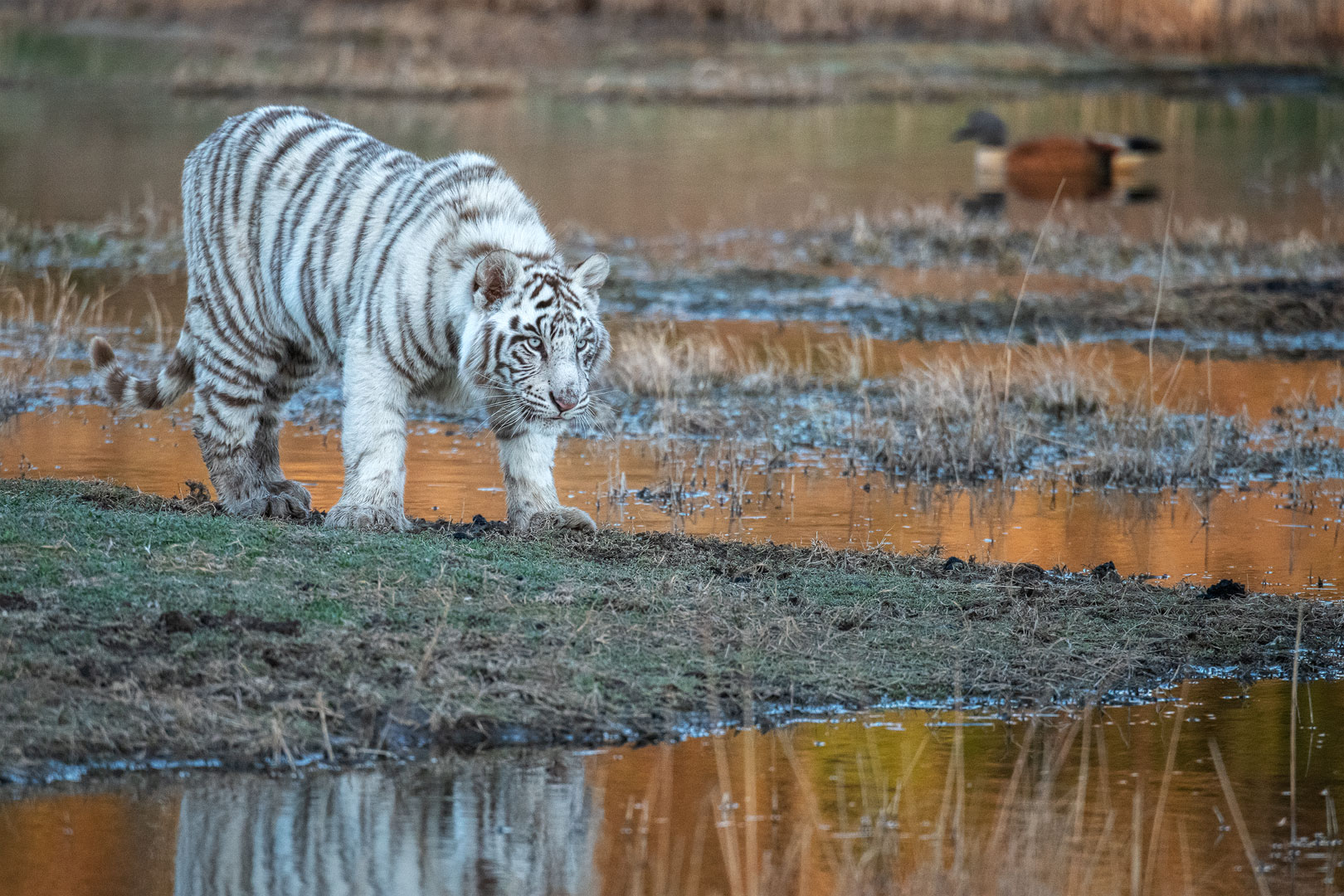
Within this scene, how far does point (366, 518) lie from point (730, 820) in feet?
9.06

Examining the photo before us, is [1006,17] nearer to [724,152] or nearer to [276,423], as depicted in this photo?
[724,152]

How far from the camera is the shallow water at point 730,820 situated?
4691 mm

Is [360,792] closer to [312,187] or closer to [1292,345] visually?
[312,187]

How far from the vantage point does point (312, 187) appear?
26.1ft

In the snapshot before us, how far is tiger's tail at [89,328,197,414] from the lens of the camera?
8.41m

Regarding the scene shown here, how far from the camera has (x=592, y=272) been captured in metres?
7.35

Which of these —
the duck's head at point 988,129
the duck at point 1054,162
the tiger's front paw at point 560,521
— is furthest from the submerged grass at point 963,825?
the duck's head at point 988,129

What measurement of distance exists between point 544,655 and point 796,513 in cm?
305

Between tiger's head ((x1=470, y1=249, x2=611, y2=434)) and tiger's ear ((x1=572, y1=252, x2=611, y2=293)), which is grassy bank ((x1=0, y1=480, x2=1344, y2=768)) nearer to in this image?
tiger's head ((x1=470, y1=249, x2=611, y2=434))

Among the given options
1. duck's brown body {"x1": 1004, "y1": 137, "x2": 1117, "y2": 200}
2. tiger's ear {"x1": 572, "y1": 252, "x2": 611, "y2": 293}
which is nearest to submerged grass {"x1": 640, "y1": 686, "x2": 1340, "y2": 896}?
tiger's ear {"x1": 572, "y1": 252, "x2": 611, "y2": 293}

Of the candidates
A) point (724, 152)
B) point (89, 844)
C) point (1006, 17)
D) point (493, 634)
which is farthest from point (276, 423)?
point (1006, 17)

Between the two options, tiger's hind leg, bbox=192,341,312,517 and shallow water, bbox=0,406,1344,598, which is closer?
tiger's hind leg, bbox=192,341,312,517

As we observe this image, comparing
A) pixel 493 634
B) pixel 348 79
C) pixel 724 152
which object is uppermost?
pixel 348 79

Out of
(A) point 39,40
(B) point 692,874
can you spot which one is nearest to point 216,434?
(B) point 692,874
